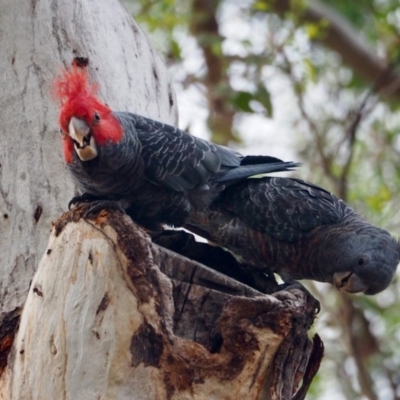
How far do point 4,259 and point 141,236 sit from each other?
37.9 inches

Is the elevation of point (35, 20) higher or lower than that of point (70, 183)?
higher

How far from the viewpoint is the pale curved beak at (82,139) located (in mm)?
3449

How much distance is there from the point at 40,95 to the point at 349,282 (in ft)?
6.84

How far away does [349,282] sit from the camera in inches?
168

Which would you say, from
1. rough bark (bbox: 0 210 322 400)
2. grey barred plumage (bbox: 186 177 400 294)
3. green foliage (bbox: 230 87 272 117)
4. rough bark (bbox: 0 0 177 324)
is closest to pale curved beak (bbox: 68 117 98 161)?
rough bark (bbox: 0 0 177 324)

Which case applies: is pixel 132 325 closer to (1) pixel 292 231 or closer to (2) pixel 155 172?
(2) pixel 155 172

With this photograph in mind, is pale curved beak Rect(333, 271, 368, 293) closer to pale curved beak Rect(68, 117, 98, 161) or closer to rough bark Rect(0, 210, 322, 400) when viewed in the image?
rough bark Rect(0, 210, 322, 400)

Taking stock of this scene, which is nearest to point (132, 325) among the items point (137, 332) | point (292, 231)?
point (137, 332)

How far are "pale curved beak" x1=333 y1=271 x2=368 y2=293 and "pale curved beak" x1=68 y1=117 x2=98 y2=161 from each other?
5.54ft

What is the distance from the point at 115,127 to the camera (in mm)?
3590

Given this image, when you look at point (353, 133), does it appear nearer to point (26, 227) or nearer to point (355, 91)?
point (355, 91)

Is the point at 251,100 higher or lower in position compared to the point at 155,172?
higher

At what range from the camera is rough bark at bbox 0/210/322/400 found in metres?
2.77

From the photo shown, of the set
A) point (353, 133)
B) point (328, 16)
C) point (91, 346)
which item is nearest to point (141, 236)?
point (91, 346)
